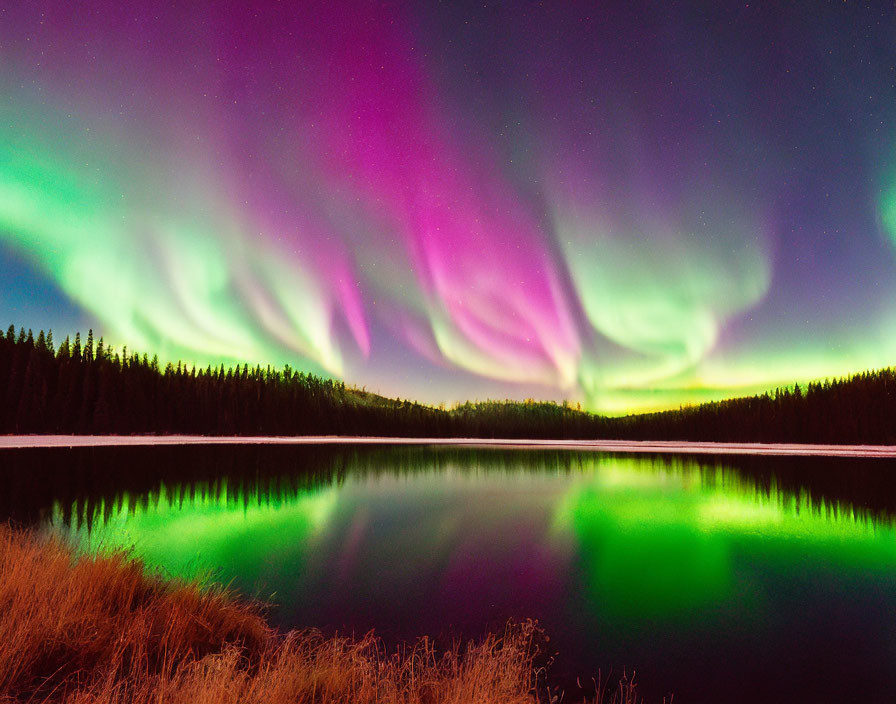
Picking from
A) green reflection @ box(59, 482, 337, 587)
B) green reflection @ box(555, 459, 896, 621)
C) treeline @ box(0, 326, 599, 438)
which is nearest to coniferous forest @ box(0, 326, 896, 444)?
treeline @ box(0, 326, 599, 438)

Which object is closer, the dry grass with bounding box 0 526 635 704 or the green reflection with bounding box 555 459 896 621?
the dry grass with bounding box 0 526 635 704

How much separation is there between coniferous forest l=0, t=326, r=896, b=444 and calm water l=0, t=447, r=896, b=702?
61550mm

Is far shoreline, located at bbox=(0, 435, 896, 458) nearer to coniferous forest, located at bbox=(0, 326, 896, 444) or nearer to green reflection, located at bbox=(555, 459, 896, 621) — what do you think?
coniferous forest, located at bbox=(0, 326, 896, 444)

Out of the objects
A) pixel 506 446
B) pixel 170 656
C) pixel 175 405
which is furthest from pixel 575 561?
pixel 175 405

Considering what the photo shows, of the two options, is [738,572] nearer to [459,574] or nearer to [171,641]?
[459,574]

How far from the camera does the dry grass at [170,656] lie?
5.98 m

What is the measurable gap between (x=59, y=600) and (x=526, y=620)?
9334 mm

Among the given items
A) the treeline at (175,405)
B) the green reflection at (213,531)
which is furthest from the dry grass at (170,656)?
the treeline at (175,405)

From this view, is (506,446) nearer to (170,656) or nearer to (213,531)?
(213,531)

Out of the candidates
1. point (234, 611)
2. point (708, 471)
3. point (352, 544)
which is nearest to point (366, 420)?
point (708, 471)

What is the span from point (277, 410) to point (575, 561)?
12635 centimetres

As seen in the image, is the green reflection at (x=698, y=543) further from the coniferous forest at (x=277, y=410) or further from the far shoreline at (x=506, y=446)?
the coniferous forest at (x=277, y=410)

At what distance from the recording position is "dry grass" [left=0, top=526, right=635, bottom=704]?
5.98 metres

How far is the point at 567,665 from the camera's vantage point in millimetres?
9945
